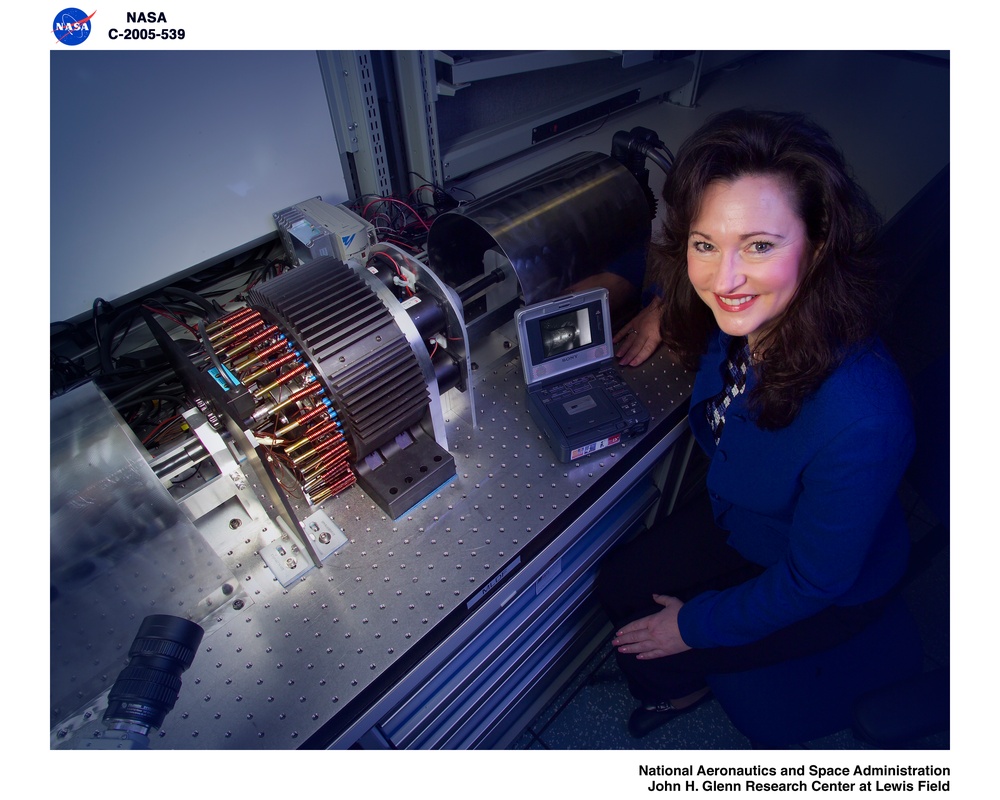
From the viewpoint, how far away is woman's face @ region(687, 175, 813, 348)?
36.4 inches

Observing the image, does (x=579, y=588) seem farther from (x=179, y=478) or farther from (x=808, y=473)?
(x=179, y=478)

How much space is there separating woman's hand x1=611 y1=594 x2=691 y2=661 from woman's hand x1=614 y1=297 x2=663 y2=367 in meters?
0.57

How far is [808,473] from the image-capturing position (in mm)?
1020

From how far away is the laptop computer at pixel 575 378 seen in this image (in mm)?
1185

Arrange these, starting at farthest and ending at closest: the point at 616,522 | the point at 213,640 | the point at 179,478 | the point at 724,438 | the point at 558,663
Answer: the point at 558,663, the point at 616,522, the point at 724,438, the point at 179,478, the point at 213,640

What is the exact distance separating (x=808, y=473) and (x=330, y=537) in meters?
0.87

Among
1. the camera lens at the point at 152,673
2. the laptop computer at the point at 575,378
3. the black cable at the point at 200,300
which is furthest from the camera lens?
the black cable at the point at 200,300

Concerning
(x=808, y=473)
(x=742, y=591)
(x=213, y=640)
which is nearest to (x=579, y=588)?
(x=742, y=591)

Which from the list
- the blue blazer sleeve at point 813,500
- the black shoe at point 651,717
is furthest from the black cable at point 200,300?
the black shoe at point 651,717

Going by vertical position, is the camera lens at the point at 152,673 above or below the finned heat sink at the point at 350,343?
below

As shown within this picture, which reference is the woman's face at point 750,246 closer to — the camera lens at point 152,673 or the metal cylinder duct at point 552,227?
the metal cylinder duct at point 552,227

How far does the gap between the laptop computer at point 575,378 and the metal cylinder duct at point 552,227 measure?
7cm
